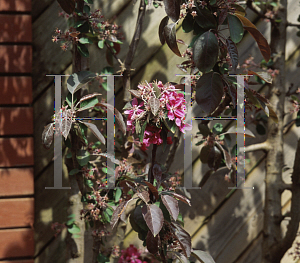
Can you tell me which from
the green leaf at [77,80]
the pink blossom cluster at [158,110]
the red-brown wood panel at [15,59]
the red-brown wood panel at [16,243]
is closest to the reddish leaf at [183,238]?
the pink blossom cluster at [158,110]

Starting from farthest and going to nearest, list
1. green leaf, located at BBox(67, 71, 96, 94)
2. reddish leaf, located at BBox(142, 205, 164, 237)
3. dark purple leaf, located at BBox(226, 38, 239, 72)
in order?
green leaf, located at BBox(67, 71, 96, 94) < dark purple leaf, located at BBox(226, 38, 239, 72) < reddish leaf, located at BBox(142, 205, 164, 237)

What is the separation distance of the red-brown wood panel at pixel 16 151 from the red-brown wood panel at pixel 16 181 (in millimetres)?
23

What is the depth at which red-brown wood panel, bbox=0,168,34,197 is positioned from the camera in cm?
113

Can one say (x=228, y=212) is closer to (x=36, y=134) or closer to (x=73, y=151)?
(x=73, y=151)

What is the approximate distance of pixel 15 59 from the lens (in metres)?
1.13

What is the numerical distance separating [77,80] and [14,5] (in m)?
0.38

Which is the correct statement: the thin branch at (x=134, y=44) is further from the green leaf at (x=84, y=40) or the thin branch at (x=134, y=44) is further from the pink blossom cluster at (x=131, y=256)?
the pink blossom cluster at (x=131, y=256)

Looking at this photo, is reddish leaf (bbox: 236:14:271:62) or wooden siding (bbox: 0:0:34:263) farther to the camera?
wooden siding (bbox: 0:0:34:263)

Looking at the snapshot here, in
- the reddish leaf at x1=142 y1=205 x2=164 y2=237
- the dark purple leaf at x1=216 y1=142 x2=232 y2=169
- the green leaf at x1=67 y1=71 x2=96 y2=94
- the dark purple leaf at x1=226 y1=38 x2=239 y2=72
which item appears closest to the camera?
the reddish leaf at x1=142 y1=205 x2=164 y2=237

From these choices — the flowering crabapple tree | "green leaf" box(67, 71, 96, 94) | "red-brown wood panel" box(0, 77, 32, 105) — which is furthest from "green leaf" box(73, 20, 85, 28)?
"red-brown wood panel" box(0, 77, 32, 105)

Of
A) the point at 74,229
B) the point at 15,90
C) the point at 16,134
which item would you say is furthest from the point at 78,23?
the point at 74,229

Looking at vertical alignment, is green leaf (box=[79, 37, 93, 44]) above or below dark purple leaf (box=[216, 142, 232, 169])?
above

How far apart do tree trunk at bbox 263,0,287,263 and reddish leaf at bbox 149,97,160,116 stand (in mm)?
656

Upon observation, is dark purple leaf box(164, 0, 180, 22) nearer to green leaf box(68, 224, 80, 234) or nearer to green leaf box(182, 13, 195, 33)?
green leaf box(182, 13, 195, 33)
